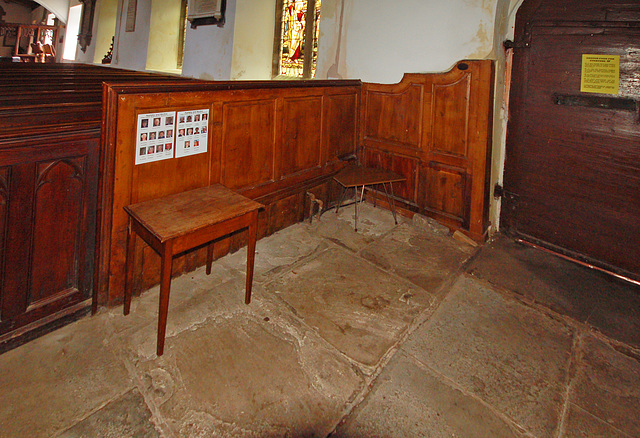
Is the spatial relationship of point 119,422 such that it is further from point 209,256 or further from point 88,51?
point 88,51

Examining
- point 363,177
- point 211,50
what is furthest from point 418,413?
point 211,50

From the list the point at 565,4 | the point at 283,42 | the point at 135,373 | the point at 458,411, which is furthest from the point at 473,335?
the point at 283,42

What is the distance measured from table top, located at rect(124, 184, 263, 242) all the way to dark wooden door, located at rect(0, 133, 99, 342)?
0.27m

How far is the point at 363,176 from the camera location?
10.4ft

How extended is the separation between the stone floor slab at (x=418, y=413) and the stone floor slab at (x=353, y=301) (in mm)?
177

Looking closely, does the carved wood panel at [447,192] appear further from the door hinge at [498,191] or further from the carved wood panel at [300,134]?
the carved wood panel at [300,134]

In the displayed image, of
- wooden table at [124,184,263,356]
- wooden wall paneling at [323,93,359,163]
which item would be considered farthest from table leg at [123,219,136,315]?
wooden wall paneling at [323,93,359,163]

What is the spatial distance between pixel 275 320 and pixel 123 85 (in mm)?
1420

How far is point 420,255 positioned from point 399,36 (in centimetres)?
201

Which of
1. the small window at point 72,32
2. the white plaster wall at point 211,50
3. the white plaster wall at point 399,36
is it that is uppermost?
the small window at point 72,32

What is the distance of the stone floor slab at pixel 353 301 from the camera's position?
1.87 meters

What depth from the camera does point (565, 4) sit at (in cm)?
254

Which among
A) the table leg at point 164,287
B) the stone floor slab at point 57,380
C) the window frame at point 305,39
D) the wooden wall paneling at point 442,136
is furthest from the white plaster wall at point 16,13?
the table leg at point 164,287

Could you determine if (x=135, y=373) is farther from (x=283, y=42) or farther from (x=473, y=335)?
(x=283, y=42)
